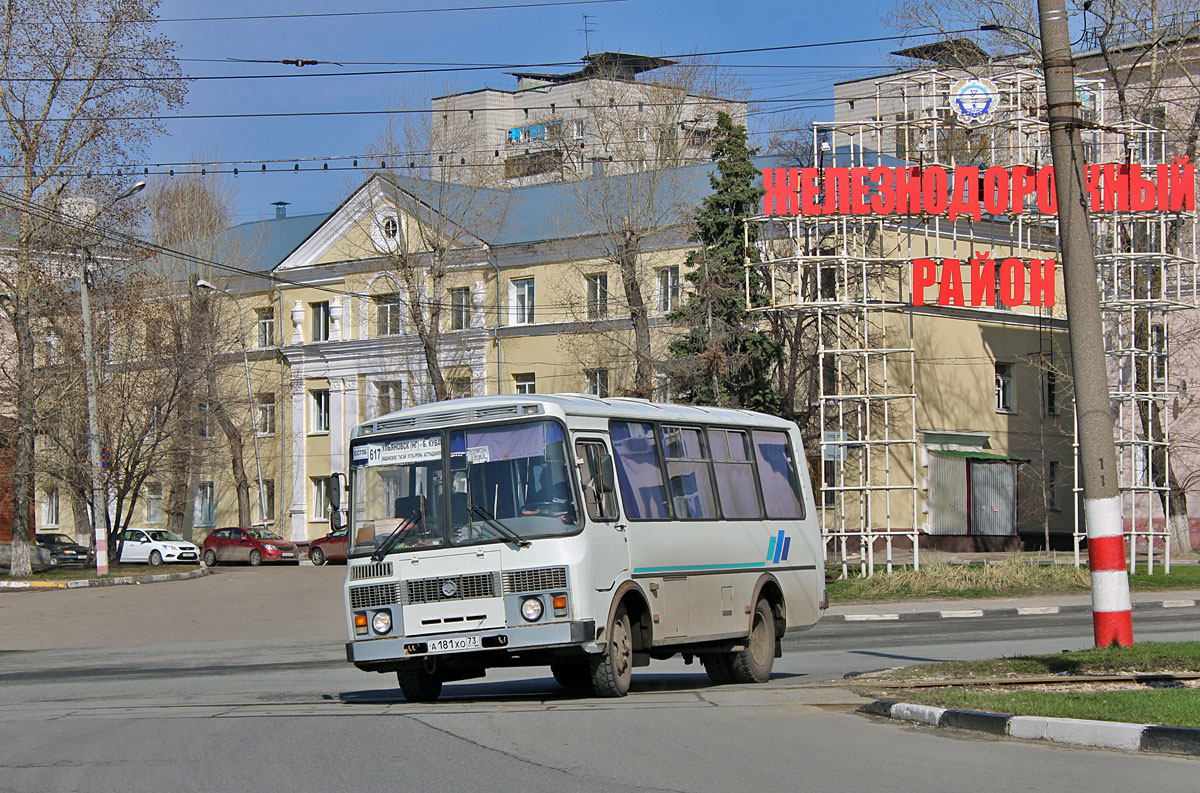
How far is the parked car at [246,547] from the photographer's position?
52.7 meters

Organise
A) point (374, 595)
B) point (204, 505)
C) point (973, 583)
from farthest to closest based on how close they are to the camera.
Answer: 1. point (204, 505)
2. point (973, 583)
3. point (374, 595)

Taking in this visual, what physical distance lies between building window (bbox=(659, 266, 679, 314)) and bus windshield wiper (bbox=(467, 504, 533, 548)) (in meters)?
36.0

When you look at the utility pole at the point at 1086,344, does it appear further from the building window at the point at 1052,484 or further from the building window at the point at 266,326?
the building window at the point at 266,326

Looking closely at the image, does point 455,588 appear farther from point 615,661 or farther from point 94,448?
point 94,448

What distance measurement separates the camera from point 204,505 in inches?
2495

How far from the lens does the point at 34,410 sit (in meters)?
40.8

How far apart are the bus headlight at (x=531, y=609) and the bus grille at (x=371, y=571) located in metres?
1.33

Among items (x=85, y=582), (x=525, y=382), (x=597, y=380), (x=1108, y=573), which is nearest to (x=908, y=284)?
(x=597, y=380)

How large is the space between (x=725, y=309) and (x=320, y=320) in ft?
87.7

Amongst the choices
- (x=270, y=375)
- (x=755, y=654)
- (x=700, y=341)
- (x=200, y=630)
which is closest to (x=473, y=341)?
(x=270, y=375)

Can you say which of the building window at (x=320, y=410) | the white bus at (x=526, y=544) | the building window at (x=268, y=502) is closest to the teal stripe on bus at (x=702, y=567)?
the white bus at (x=526, y=544)

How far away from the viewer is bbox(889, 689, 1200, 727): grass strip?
971cm

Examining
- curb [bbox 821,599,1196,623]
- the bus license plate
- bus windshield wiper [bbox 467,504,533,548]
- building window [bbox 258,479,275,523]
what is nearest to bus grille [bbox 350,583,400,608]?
the bus license plate

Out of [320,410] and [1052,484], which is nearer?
→ [1052,484]
